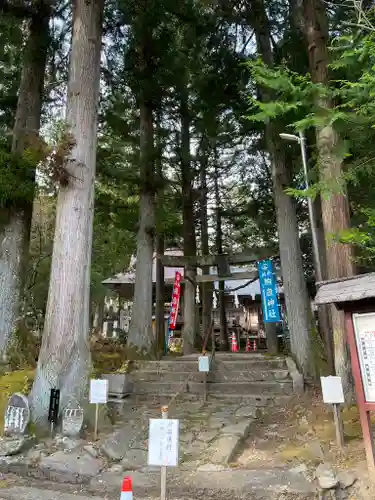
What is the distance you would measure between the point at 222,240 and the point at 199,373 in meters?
9.10

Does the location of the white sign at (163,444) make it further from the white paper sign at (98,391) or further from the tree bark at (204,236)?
the tree bark at (204,236)

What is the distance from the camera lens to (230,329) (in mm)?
21562

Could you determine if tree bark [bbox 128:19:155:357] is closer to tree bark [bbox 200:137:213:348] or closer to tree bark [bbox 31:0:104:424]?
tree bark [bbox 200:137:213:348]

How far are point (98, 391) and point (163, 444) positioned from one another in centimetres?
255

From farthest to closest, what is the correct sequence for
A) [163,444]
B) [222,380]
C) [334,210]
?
[222,380] → [334,210] → [163,444]

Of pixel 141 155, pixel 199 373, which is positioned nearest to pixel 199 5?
pixel 141 155

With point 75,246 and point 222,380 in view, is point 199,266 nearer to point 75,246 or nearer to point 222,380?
point 222,380

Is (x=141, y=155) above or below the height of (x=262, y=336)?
above

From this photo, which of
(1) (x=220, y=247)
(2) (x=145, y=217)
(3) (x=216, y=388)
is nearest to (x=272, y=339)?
(3) (x=216, y=388)

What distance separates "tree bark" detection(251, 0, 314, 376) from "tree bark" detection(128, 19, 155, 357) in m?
3.28

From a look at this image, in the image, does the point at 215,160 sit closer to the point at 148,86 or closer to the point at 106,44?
the point at 148,86

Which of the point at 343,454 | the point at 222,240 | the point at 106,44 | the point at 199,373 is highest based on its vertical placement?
the point at 106,44

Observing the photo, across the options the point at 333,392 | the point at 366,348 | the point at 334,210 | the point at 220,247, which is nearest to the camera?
the point at 366,348

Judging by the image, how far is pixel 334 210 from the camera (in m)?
6.82
